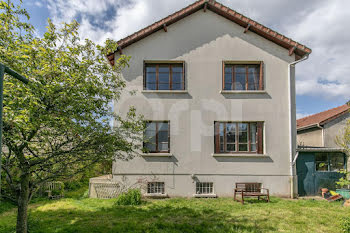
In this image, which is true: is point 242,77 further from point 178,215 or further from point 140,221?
point 140,221

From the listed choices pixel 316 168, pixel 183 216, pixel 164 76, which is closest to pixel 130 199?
pixel 183 216

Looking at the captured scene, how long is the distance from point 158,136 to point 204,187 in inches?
141

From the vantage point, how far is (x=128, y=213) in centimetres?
777

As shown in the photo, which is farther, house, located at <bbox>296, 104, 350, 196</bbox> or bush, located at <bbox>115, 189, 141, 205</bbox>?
house, located at <bbox>296, 104, 350, 196</bbox>

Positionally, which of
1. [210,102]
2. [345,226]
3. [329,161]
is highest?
[210,102]

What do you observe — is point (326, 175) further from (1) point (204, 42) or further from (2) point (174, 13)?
(2) point (174, 13)

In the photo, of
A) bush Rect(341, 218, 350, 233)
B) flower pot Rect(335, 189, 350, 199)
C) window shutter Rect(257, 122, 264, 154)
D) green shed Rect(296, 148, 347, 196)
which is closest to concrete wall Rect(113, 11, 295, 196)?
window shutter Rect(257, 122, 264, 154)

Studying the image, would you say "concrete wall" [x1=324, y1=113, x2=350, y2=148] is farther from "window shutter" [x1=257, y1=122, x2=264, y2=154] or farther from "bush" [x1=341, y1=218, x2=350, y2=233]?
"bush" [x1=341, y1=218, x2=350, y2=233]

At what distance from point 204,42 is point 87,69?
25.4 feet

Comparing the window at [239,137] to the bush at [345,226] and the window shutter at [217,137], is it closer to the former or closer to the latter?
the window shutter at [217,137]

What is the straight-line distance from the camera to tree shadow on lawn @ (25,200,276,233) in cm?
618

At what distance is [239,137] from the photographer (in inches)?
424

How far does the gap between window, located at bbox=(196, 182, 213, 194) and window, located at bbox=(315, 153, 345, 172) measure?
20.0 ft

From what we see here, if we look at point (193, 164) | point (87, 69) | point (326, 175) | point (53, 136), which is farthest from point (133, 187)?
point (326, 175)
